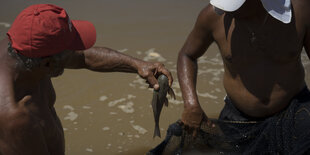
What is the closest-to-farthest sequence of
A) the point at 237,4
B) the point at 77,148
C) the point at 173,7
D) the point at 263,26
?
the point at 237,4, the point at 263,26, the point at 77,148, the point at 173,7

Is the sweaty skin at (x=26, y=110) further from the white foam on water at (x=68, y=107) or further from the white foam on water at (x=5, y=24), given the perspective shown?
the white foam on water at (x=5, y=24)

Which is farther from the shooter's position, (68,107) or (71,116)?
(68,107)

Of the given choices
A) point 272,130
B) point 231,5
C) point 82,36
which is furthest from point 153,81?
point 272,130

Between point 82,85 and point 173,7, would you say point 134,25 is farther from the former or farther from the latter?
point 82,85

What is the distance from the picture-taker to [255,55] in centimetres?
393

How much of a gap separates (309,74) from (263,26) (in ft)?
10.1

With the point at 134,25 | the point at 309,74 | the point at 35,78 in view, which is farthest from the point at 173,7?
the point at 35,78

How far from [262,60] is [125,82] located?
2.76m

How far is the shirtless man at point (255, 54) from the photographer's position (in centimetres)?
369

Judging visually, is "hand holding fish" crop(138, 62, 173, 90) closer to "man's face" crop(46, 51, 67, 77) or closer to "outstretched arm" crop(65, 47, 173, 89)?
"outstretched arm" crop(65, 47, 173, 89)

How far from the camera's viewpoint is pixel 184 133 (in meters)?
4.16

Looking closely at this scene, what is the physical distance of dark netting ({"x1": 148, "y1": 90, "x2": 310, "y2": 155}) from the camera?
3.81 meters

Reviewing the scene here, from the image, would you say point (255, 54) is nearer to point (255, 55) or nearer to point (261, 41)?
point (255, 55)

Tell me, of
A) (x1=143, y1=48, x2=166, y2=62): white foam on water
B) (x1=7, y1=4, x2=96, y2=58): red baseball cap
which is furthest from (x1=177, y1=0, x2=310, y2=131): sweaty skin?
(x1=143, y1=48, x2=166, y2=62): white foam on water
